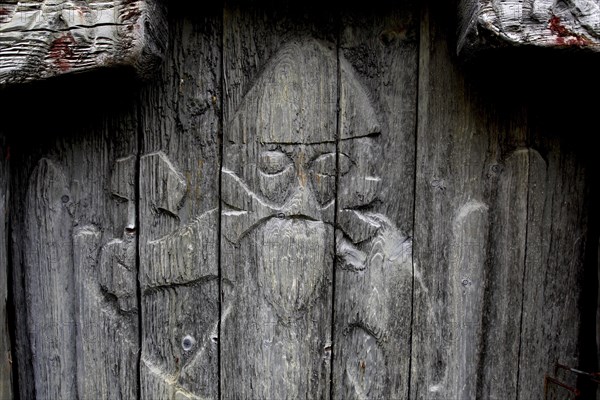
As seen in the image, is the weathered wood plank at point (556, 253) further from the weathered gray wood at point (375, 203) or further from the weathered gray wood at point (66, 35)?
the weathered gray wood at point (66, 35)

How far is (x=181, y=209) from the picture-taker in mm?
1243

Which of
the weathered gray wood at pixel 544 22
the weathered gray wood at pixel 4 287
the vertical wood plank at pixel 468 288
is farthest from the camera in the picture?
the vertical wood plank at pixel 468 288

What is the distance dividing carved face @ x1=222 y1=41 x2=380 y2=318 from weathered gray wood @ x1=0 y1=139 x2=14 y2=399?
0.44 meters

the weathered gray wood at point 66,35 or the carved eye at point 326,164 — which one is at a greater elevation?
the weathered gray wood at point 66,35

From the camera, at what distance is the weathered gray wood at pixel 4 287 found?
114cm

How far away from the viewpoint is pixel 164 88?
1.23m

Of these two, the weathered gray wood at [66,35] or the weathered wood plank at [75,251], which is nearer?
the weathered gray wood at [66,35]

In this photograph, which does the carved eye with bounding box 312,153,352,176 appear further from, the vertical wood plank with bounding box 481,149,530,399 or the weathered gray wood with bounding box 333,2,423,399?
the vertical wood plank with bounding box 481,149,530,399

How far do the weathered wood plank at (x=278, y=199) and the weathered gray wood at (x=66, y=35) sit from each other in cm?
26

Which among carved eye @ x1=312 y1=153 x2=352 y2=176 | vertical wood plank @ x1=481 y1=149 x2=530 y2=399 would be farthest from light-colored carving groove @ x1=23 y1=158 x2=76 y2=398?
vertical wood plank @ x1=481 y1=149 x2=530 y2=399

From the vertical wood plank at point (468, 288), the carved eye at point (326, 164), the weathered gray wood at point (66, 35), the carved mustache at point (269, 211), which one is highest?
the weathered gray wood at point (66, 35)

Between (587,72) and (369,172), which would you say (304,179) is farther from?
(587,72)

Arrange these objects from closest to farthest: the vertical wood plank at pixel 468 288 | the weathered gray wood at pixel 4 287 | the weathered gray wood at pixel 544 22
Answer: the weathered gray wood at pixel 544 22 → the weathered gray wood at pixel 4 287 → the vertical wood plank at pixel 468 288

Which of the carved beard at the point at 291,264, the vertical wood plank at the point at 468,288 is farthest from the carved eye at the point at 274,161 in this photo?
the vertical wood plank at the point at 468,288
